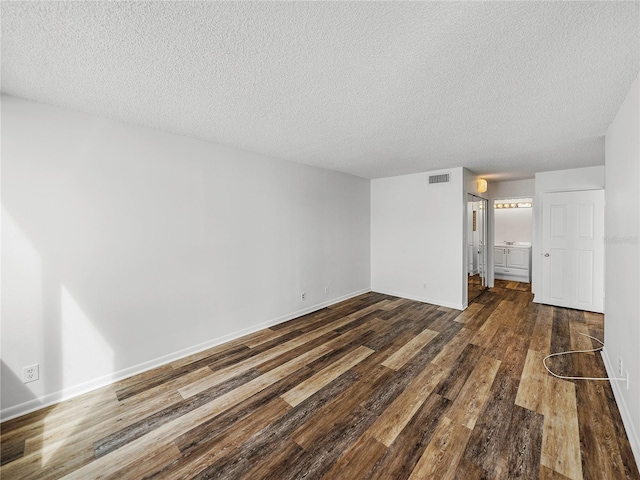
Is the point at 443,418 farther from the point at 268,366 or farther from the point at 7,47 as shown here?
the point at 7,47

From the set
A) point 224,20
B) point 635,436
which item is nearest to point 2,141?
point 224,20

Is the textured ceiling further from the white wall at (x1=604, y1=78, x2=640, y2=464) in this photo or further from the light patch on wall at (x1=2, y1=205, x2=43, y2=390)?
the light patch on wall at (x1=2, y1=205, x2=43, y2=390)

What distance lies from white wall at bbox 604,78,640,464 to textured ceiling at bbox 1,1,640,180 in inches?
10.7

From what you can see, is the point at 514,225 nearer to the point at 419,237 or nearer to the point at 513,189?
the point at 513,189

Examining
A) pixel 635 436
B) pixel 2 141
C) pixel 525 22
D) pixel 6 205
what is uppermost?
pixel 525 22

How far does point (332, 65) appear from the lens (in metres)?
1.69

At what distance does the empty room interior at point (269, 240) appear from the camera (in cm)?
148

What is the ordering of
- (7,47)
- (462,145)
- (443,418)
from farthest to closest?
(462,145) < (443,418) < (7,47)

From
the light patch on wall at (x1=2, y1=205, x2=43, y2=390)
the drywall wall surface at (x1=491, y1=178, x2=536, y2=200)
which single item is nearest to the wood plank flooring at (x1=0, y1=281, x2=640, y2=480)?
the light patch on wall at (x1=2, y1=205, x2=43, y2=390)

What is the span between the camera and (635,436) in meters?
1.70

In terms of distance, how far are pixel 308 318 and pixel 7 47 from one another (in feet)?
13.1

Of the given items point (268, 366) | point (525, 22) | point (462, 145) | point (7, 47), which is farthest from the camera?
point (462, 145)

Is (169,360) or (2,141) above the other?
(2,141)

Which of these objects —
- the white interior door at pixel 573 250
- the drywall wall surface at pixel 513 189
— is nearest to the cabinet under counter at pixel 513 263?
the drywall wall surface at pixel 513 189
